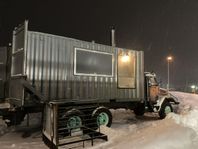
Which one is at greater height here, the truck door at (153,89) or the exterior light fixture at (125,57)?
the exterior light fixture at (125,57)

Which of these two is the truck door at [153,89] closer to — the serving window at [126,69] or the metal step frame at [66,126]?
the serving window at [126,69]

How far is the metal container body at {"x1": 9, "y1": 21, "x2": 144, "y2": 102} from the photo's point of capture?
8102 mm

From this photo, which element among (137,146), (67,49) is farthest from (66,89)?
(137,146)

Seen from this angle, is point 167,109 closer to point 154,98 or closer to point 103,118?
point 154,98

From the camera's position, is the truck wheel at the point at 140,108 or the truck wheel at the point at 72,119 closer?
the truck wheel at the point at 72,119

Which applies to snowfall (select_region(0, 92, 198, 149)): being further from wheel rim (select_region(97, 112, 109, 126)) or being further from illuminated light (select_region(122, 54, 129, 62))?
illuminated light (select_region(122, 54, 129, 62))

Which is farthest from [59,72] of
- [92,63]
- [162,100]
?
[162,100]

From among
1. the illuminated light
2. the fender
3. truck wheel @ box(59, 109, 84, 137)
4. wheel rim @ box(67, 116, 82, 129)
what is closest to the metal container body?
the illuminated light

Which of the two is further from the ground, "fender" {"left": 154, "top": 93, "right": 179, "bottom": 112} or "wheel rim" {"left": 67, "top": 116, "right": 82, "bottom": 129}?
"fender" {"left": 154, "top": 93, "right": 179, "bottom": 112}

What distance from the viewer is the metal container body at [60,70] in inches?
319

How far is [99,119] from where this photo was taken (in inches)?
369

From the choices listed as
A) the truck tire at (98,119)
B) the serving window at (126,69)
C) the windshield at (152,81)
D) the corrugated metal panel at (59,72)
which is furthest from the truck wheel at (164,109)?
the truck tire at (98,119)

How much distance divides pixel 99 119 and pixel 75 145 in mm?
2421

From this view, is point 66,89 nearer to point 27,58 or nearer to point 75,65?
point 75,65
